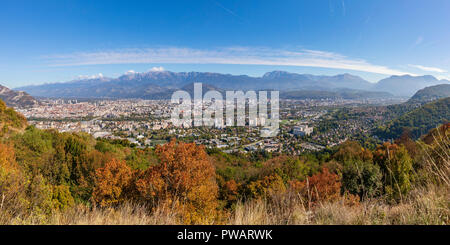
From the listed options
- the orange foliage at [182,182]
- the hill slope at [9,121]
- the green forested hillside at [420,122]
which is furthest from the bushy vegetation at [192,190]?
the green forested hillside at [420,122]

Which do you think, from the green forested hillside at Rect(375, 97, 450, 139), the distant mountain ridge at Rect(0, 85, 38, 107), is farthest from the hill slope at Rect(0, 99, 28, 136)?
the distant mountain ridge at Rect(0, 85, 38, 107)

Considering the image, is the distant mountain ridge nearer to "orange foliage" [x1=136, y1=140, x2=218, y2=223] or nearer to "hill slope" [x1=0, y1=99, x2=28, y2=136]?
"hill slope" [x1=0, y1=99, x2=28, y2=136]

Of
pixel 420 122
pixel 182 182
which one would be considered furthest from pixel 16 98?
pixel 420 122

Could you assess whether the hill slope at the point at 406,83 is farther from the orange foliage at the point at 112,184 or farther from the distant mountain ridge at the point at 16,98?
the distant mountain ridge at the point at 16,98

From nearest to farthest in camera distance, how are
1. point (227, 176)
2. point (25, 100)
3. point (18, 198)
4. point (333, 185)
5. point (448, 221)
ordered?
point (448, 221) < point (18, 198) < point (333, 185) < point (227, 176) < point (25, 100)

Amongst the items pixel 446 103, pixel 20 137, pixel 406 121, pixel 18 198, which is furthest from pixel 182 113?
pixel 446 103

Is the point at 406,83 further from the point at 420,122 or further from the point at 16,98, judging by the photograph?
the point at 16,98

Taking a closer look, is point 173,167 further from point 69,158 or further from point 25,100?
point 25,100
